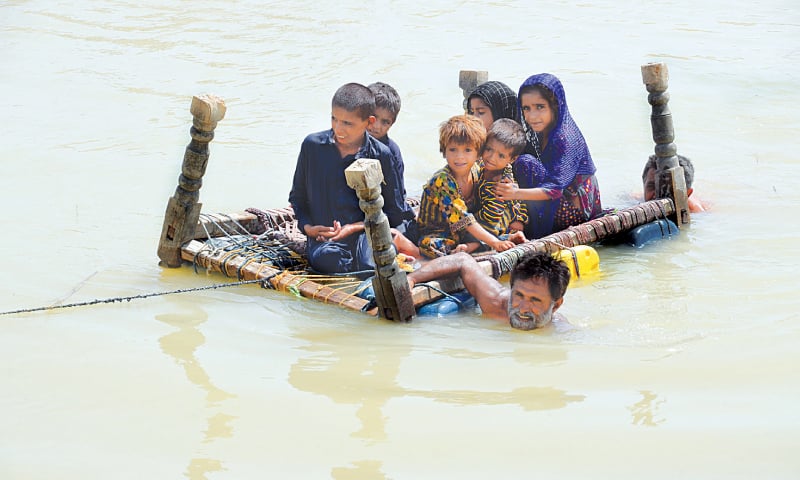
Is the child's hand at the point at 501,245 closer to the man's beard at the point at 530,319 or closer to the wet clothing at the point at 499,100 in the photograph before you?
the man's beard at the point at 530,319

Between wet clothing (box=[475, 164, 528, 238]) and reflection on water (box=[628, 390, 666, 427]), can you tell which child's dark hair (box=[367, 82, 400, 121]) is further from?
reflection on water (box=[628, 390, 666, 427])

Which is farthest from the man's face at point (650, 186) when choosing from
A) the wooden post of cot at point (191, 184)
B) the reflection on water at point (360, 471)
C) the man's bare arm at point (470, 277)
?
the reflection on water at point (360, 471)

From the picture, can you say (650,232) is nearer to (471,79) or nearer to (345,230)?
(471,79)

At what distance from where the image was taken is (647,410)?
4.70 metres

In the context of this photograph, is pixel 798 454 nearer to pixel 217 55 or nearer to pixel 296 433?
pixel 296 433

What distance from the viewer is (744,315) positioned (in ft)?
20.1

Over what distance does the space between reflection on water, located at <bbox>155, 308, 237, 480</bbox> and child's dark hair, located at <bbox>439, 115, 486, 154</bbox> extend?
189 centimetres

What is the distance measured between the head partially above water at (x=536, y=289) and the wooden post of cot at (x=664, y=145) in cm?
272

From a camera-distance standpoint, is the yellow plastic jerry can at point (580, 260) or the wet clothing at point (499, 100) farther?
the wet clothing at point (499, 100)

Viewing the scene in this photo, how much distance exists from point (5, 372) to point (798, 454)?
3.67m

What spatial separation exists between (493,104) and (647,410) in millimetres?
3345

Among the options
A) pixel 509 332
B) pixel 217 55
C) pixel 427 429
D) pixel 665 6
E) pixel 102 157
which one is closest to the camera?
pixel 427 429

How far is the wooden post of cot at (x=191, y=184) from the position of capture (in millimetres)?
6383

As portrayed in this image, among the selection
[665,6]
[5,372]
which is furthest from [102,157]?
[665,6]
